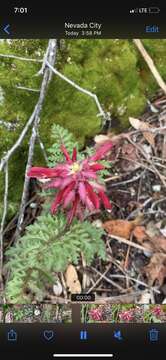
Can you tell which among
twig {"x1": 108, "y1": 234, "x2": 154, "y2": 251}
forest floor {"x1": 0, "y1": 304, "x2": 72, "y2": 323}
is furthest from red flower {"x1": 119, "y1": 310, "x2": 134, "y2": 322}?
twig {"x1": 108, "y1": 234, "x2": 154, "y2": 251}

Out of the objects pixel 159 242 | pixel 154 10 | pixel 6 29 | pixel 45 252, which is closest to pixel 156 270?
pixel 159 242

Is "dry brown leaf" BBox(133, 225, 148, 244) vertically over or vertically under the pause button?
over

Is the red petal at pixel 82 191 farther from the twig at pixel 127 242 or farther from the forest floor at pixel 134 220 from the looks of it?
the twig at pixel 127 242

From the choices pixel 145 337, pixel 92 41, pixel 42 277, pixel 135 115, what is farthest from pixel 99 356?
pixel 92 41

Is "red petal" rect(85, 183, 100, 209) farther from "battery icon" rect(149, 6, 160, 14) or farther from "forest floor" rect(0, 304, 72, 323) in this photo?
"battery icon" rect(149, 6, 160, 14)

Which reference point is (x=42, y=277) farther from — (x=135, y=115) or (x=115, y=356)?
(x=135, y=115)

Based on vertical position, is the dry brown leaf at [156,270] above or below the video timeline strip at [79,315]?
above

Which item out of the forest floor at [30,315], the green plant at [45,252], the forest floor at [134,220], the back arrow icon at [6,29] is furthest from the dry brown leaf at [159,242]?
the back arrow icon at [6,29]

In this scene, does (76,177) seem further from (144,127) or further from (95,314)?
(144,127)
